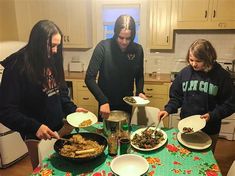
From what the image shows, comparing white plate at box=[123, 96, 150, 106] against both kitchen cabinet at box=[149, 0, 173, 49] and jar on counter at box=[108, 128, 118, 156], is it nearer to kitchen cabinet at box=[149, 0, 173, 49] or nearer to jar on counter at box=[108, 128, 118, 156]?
jar on counter at box=[108, 128, 118, 156]

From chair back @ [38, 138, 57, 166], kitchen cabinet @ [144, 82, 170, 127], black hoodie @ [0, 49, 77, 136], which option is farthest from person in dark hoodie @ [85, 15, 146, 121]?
kitchen cabinet @ [144, 82, 170, 127]

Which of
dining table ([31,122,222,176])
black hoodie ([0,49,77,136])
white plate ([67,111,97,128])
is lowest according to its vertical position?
dining table ([31,122,222,176])

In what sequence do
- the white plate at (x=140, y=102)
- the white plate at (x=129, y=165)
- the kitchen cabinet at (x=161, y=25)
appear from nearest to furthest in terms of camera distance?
the white plate at (x=129, y=165)
the white plate at (x=140, y=102)
the kitchen cabinet at (x=161, y=25)

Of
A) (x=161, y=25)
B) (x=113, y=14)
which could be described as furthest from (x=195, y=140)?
(x=113, y=14)

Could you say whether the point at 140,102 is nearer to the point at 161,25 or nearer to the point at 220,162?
the point at 220,162

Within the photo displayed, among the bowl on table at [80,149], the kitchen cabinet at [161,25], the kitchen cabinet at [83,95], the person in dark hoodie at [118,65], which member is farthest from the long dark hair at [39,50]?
the kitchen cabinet at [161,25]

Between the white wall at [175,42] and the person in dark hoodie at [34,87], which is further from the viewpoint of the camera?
the white wall at [175,42]

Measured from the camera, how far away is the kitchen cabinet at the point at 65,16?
340 cm

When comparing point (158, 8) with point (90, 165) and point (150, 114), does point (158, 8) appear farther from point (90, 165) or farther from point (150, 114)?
point (90, 165)

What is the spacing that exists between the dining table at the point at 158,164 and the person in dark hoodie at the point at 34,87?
16 cm

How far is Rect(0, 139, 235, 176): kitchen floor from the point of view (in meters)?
2.50

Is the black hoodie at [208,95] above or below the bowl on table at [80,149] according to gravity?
above

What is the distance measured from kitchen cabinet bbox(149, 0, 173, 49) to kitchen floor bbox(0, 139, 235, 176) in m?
1.45

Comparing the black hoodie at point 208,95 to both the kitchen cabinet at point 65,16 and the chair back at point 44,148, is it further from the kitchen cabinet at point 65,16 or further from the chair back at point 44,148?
the kitchen cabinet at point 65,16
